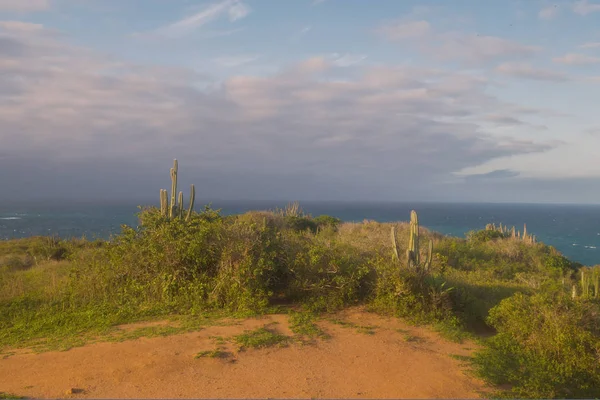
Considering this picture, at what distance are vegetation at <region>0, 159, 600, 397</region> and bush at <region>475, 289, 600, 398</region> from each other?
0.06 ft

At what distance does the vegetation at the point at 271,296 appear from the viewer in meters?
7.63

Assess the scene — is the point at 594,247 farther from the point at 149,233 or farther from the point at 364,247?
the point at 149,233

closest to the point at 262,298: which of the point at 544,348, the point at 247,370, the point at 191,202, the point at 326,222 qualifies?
the point at 247,370

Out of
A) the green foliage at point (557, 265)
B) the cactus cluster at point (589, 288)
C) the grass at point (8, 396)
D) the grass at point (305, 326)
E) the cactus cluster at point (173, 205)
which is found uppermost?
the cactus cluster at point (173, 205)

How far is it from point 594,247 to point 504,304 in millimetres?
60497

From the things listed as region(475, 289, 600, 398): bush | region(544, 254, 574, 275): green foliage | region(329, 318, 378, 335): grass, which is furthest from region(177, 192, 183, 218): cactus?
region(544, 254, 574, 275): green foliage

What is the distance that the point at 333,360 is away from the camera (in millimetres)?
7051

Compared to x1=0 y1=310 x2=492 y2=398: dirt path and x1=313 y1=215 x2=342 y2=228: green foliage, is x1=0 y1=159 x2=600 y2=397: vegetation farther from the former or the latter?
x1=313 y1=215 x2=342 y2=228: green foliage

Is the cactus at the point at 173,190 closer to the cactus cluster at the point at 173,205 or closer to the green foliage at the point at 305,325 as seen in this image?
the cactus cluster at the point at 173,205

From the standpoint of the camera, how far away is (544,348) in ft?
24.7

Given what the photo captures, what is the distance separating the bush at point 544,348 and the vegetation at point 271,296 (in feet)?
0.06

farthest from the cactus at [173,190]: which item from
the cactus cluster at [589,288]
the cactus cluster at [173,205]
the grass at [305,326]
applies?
the cactus cluster at [589,288]

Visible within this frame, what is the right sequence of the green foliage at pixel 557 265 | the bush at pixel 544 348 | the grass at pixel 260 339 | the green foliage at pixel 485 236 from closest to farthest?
the bush at pixel 544 348, the grass at pixel 260 339, the green foliage at pixel 557 265, the green foliage at pixel 485 236

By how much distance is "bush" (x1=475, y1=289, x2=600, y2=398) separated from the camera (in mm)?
6516
